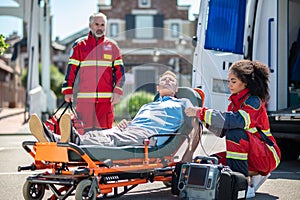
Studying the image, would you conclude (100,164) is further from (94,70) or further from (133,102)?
(94,70)

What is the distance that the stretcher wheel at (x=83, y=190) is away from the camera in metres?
4.49

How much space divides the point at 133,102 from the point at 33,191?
143 centimetres

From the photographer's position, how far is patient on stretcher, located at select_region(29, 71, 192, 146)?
4738 mm

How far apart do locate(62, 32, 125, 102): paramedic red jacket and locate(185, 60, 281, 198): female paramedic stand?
4.36ft

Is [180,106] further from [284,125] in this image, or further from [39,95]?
[39,95]

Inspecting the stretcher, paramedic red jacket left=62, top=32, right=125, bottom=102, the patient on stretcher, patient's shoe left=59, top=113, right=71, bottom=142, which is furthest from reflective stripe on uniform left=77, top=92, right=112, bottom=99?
patient's shoe left=59, top=113, right=71, bottom=142

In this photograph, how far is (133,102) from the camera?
593 cm

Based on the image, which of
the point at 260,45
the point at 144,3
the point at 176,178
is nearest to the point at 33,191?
the point at 176,178

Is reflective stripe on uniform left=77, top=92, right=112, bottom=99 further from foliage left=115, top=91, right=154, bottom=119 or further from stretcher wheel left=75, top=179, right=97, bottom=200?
stretcher wheel left=75, top=179, right=97, bottom=200

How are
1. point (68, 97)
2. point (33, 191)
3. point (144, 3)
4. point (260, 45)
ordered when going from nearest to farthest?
point (33, 191) → point (68, 97) → point (260, 45) → point (144, 3)

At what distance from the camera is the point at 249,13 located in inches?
305

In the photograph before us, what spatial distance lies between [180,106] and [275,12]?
2.93m

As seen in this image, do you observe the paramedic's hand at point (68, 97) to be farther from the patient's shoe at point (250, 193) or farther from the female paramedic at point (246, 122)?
the patient's shoe at point (250, 193)

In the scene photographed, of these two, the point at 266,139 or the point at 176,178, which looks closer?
the point at 176,178
